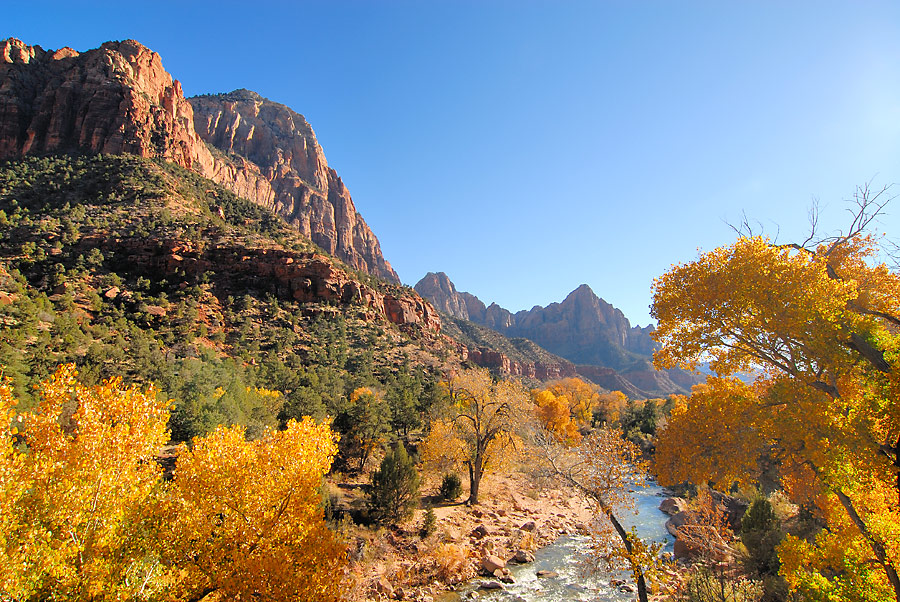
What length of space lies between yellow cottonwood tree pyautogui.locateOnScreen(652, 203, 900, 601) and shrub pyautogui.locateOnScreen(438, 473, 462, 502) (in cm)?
1699

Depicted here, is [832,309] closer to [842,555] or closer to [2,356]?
[842,555]

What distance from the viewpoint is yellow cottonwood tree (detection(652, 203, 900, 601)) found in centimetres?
539

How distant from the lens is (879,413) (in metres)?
4.88

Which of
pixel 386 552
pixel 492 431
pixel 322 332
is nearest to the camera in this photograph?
pixel 386 552

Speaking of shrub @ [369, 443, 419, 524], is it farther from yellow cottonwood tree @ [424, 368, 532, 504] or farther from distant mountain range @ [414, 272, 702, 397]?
distant mountain range @ [414, 272, 702, 397]

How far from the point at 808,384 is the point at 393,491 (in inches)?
655

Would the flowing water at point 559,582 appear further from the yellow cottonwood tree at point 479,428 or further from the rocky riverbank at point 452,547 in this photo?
the yellow cottonwood tree at point 479,428

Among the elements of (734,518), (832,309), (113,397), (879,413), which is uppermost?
(832,309)

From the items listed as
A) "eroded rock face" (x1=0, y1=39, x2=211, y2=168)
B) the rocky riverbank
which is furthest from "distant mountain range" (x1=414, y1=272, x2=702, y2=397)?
the rocky riverbank

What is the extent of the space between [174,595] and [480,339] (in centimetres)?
11489

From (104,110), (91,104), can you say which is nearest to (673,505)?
(104,110)

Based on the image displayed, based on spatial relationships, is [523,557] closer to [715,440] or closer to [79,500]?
[715,440]

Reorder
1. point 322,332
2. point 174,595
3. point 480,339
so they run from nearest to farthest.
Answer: point 174,595
point 322,332
point 480,339

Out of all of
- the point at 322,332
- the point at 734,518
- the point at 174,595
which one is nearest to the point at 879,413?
the point at 174,595
